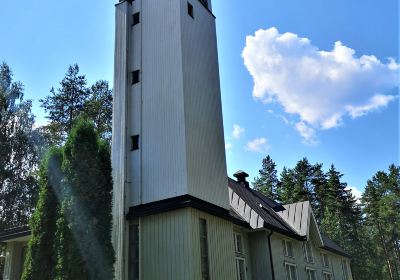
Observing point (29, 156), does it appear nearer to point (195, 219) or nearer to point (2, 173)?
point (2, 173)

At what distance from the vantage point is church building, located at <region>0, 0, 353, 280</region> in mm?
15750

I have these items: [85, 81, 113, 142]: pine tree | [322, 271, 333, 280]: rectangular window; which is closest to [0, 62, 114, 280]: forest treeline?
[85, 81, 113, 142]: pine tree

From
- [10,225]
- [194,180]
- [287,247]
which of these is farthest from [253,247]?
[10,225]

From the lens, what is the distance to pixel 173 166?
652 inches

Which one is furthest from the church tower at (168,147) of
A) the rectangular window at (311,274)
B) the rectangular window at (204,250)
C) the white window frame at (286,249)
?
the rectangular window at (311,274)

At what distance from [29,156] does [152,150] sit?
1468cm

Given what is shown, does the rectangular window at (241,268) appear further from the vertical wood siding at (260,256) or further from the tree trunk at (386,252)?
the tree trunk at (386,252)

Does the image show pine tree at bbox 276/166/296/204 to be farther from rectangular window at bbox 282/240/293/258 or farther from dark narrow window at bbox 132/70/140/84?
dark narrow window at bbox 132/70/140/84

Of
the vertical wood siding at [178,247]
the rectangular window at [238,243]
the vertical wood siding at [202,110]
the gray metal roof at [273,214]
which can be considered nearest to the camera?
the vertical wood siding at [178,247]

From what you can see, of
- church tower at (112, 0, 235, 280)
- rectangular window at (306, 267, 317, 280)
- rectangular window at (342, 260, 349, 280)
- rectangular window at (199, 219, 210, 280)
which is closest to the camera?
rectangular window at (199, 219, 210, 280)

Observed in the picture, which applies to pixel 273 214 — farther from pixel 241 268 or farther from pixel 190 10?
pixel 190 10

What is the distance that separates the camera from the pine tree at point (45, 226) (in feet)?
45.9

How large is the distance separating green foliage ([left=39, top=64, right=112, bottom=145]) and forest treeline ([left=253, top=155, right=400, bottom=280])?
27287mm

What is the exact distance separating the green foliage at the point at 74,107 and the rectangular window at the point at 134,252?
554 inches
